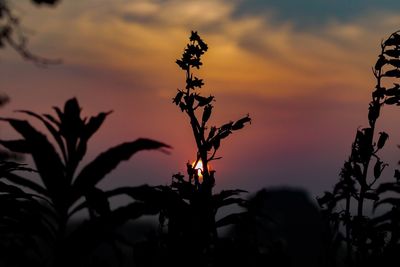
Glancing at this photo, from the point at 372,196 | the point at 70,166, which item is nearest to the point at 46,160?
the point at 70,166

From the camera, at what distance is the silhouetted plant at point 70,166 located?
419 centimetres

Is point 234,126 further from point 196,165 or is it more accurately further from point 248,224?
point 248,224

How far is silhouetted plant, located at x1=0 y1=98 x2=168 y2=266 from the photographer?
4.19 metres

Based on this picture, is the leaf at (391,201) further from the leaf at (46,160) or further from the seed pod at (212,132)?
the leaf at (46,160)

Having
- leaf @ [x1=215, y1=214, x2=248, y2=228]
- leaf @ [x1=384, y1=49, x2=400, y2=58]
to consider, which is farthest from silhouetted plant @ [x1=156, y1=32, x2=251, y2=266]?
leaf @ [x1=384, y1=49, x2=400, y2=58]

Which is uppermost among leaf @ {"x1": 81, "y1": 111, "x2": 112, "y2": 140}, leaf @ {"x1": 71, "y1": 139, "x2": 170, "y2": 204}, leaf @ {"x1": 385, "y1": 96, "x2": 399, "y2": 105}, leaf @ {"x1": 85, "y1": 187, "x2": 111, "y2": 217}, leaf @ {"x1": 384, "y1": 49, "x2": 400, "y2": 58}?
leaf @ {"x1": 384, "y1": 49, "x2": 400, "y2": 58}

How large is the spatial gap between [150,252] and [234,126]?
320 centimetres

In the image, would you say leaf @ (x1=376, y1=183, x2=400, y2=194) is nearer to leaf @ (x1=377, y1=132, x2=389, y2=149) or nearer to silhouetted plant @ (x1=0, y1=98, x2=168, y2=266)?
leaf @ (x1=377, y1=132, x2=389, y2=149)

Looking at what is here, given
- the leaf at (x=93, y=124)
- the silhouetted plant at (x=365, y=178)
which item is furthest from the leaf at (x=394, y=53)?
the leaf at (x=93, y=124)

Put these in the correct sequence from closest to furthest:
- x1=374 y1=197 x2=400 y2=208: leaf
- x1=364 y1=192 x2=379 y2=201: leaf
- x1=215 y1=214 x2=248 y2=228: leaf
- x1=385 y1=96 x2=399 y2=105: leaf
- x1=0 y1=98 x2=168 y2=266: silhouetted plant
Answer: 1. x1=0 y1=98 x2=168 y2=266: silhouetted plant
2. x1=215 y1=214 x2=248 y2=228: leaf
3. x1=374 y1=197 x2=400 y2=208: leaf
4. x1=364 y1=192 x2=379 y2=201: leaf
5. x1=385 y1=96 x2=399 y2=105: leaf

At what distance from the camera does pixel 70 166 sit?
4449mm

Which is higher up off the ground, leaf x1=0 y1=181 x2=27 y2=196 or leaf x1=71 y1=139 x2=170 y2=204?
leaf x1=71 y1=139 x2=170 y2=204

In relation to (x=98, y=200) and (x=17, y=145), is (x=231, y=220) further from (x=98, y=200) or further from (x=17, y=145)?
(x=17, y=145)

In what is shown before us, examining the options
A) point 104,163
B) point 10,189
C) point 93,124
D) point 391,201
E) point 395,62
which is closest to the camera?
point 104,163
